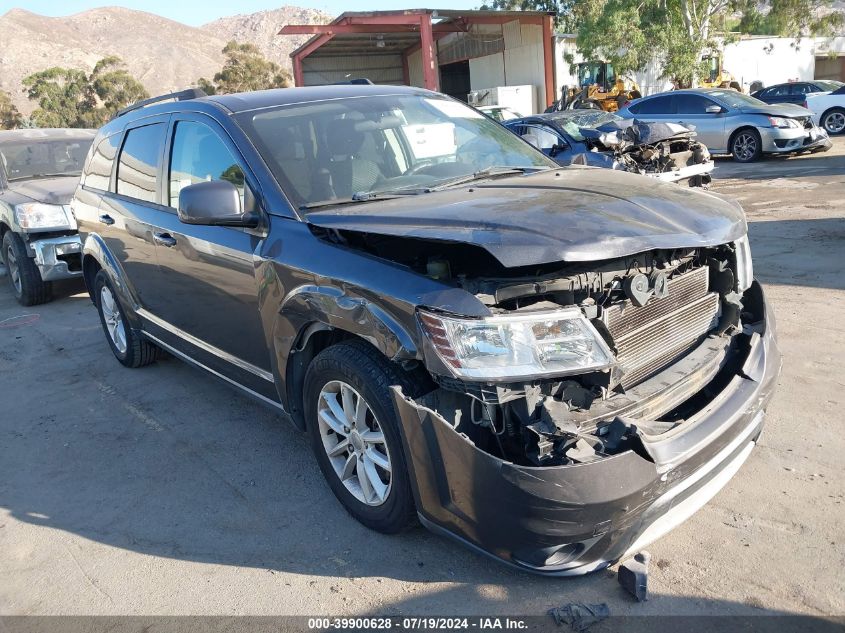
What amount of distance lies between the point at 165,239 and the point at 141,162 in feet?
2.67

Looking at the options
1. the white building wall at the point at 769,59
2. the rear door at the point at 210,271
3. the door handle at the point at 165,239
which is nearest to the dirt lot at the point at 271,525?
the rear door at the point at 210,271

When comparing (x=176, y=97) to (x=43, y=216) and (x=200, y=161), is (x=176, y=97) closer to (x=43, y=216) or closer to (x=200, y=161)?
(x=200, y=161)

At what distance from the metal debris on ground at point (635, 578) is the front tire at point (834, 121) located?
65.1 ft

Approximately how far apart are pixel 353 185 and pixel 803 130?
14.0 meters

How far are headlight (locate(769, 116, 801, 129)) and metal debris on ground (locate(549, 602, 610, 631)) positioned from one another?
1441cm

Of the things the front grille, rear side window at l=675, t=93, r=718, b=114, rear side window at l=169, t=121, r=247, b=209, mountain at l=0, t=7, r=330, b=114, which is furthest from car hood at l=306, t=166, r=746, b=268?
mountain at l=0, t=7, r=330, b=114

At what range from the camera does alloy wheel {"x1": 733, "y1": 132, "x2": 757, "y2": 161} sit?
49.9 feet

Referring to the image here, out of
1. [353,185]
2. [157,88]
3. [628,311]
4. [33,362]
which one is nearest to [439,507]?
[628,311]

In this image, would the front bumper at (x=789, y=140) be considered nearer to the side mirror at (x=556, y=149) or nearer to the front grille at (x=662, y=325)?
the side mirror at (x=556, y=149)

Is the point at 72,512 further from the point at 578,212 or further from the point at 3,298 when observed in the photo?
the point at 3,298

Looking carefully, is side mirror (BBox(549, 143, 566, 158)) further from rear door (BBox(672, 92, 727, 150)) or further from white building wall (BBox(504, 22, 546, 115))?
white building wall (BBox(504, 22, 546, 115))

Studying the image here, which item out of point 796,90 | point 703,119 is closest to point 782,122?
point 703,119

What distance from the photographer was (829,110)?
19016 mm

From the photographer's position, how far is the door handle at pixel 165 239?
4.26 metres
